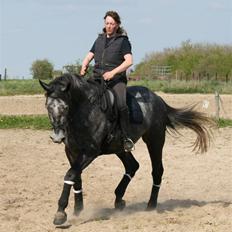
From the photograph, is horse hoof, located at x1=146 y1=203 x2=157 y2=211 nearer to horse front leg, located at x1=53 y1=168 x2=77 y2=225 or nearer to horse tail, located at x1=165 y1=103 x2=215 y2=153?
horse tail, located at x1=165 y1=103 x2=215 y2=153

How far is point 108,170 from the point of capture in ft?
33.9

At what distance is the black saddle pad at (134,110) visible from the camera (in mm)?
7043

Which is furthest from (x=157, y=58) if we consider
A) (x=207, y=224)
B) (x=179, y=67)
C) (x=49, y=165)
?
(x=207, y=224)

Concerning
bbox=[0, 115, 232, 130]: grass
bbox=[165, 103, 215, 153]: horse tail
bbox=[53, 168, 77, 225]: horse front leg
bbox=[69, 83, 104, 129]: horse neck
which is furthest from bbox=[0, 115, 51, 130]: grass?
bbox=[53, 168, 77, 225]: horse front leg

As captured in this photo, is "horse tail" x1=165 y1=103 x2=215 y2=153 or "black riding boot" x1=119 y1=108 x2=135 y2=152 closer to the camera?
"black riding boot" x1=119 y1=108 x2=135 y2=152

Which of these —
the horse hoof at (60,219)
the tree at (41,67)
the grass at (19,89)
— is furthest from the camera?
the tree at (41,67)

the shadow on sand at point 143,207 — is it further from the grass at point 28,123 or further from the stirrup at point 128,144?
the grass at point 28,123

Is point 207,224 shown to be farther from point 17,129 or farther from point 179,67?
point 179,67

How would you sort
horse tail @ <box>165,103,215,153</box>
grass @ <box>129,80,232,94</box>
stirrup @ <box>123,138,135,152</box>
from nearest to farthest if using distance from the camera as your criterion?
stirrup @ <box>123,138,135,152</box>
horse tail @ <box>165,103,215,153</box>
grass @ <box>129,80,232,94</box>

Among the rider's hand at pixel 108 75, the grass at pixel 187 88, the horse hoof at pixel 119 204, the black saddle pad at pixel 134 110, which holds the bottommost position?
the grass at pixel 187 88

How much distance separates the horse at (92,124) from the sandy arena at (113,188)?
1.31 feet

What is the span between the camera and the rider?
673 cm

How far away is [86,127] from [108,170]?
4.10 m

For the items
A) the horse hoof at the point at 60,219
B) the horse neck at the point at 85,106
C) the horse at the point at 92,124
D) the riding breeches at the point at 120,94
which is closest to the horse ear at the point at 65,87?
the horse at the point at 92,124
